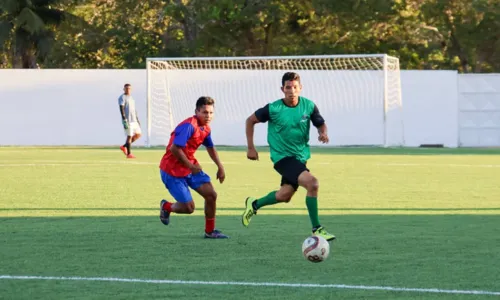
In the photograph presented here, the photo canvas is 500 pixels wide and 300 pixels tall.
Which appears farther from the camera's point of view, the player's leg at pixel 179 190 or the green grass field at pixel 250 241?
the player's leg at pixel 179 190

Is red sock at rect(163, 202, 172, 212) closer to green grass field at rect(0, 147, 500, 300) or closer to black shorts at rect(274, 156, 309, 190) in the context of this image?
green grass field at rect(0, 147, 500, 300)

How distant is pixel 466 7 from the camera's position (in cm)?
5188

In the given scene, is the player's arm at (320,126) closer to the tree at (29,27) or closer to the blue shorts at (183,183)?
the blue shorts at (183,183)

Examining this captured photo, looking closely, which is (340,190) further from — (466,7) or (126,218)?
(466,7)

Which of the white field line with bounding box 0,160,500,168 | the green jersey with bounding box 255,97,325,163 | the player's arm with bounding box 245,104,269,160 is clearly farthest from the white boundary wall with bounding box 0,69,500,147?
the green jersey with bounding box 255,97,325,163

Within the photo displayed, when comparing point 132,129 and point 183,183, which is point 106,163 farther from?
point 183,183

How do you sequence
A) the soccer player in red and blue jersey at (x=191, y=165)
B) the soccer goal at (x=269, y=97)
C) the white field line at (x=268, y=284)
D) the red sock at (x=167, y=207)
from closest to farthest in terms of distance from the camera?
1. the white field line at (x=268, y=284)
2. the soccer player in red and blue jersey at (x=191, y=165)
3. the red sock at (x=167, y=207)
4. the soccer goal at (x=269, y=97)

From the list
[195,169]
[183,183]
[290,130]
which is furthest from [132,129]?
[290,130]

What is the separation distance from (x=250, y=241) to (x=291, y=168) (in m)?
0.81

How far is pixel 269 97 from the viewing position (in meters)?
39.1

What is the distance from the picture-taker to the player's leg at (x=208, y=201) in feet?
37.9

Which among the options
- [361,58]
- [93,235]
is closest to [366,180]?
[93,235]

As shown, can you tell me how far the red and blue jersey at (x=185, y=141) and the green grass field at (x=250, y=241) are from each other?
684 millimetres

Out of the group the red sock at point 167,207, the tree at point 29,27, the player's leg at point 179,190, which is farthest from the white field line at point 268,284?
the tree at point 29,27
